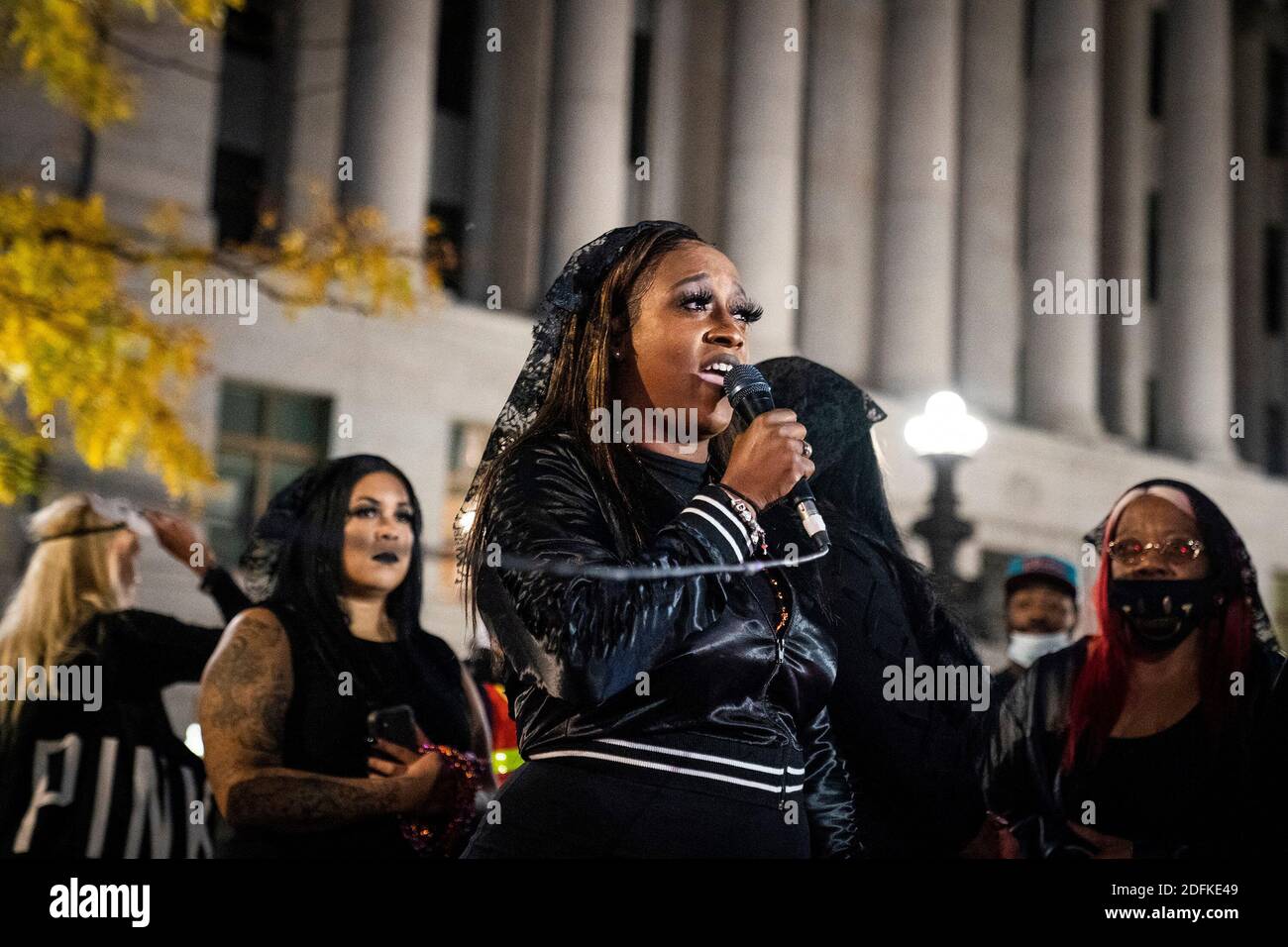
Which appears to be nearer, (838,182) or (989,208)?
(838,182)

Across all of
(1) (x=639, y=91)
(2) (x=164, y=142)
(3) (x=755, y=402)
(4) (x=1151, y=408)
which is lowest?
(3) (x=755, y=402)

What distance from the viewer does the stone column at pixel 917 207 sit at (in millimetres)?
29203

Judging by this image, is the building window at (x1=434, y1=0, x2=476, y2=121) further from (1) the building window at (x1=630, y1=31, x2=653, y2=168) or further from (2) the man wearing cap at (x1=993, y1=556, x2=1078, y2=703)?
(2) the man wearing cap at (x1=993, y1=556, x2=1078, y2=703)

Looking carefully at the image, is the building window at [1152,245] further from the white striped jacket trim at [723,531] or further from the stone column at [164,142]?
the white striped jacket trim at [723,531]

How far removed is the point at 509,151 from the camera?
26.2 meters

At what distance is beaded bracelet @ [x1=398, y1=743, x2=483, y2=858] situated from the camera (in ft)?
18.9

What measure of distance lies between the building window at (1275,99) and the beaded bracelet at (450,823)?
3630 cm

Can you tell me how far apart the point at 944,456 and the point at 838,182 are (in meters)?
14.5

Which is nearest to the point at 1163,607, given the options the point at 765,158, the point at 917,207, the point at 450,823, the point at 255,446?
the point at 450,823

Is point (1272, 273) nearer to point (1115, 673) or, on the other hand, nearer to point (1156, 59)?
point (1156, 59)

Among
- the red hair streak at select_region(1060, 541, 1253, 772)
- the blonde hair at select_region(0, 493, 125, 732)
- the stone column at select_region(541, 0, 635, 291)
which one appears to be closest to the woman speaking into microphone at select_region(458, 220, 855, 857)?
the red hair streak at select_region(1060, 541, 1253, 772)

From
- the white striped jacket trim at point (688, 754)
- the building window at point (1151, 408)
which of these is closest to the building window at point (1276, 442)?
the building window at point (1151, 408)

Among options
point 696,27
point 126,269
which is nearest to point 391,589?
point 126,269
